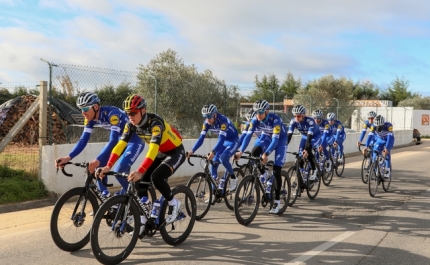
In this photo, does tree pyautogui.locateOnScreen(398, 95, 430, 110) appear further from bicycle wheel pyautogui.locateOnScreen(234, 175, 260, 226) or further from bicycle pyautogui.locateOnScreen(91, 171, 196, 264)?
bicycle pyautogui.locateOnScreen(91, 171, 196, 264)

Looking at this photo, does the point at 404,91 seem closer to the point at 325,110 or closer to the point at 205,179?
the point at 325,110

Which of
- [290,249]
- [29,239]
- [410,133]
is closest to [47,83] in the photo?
[29,239]

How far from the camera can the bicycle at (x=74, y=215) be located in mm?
5297

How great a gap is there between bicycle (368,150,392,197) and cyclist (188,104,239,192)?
3.43m

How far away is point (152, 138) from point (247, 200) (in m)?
2.41

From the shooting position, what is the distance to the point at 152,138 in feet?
17.9

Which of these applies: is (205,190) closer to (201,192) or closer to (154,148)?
(201,192)

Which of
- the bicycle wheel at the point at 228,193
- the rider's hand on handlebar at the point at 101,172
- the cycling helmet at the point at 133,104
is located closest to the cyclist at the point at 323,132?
the bicycle wheel at the point at 228,193

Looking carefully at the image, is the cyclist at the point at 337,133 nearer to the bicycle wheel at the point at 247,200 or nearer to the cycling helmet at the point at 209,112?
the cycling helmet at the point at 209,112

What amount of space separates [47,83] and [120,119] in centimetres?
371

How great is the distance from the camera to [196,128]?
564 inches

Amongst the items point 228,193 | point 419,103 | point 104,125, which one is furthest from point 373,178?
point 419,103

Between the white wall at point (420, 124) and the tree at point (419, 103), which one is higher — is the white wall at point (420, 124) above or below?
below

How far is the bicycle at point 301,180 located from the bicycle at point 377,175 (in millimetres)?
1310
